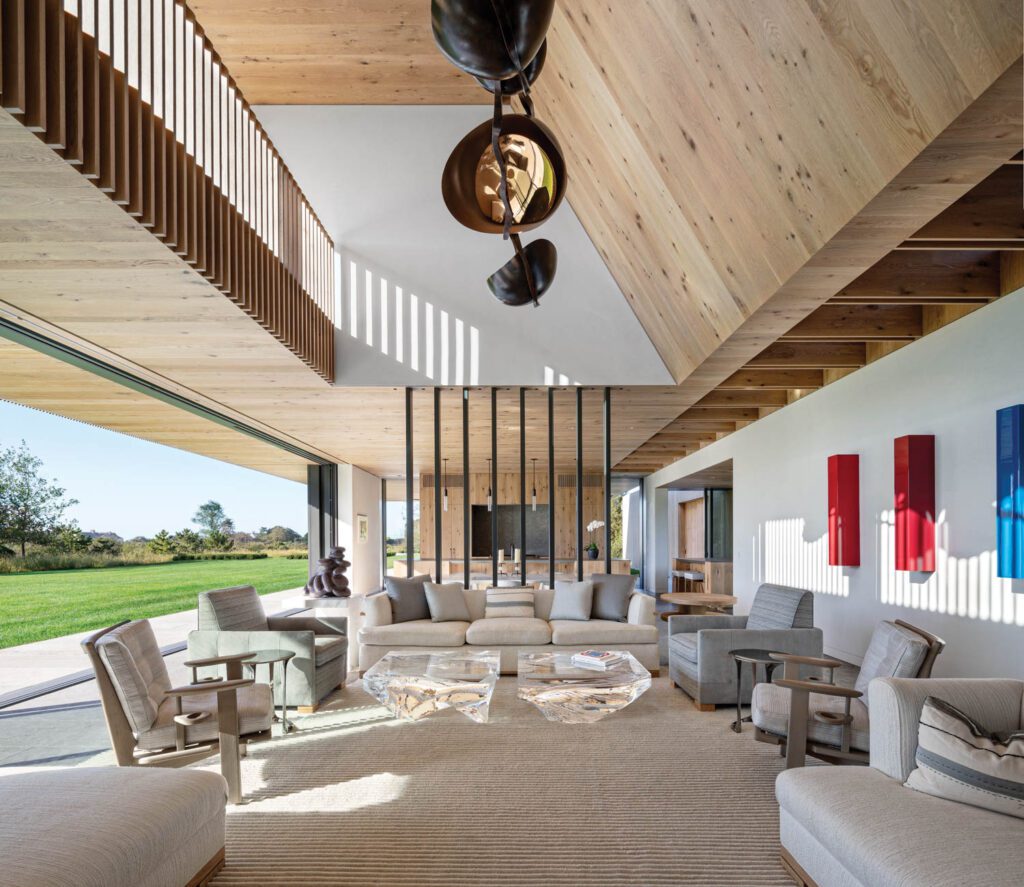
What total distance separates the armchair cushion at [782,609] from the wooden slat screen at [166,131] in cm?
402

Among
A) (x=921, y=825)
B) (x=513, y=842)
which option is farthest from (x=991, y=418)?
(x=513, y=842)

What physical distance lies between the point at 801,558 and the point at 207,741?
665 centimetres

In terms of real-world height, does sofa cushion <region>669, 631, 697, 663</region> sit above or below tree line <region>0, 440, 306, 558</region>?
below

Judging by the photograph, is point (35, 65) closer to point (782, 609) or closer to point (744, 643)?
point (744, 643)

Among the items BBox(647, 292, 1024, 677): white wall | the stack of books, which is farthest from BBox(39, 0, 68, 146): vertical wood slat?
BBox(647, 292, 1024, 677): white wall

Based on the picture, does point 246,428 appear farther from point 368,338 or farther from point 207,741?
point 207,741

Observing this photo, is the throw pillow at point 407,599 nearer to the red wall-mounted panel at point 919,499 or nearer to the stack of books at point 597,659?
the stack of books at point 597,659

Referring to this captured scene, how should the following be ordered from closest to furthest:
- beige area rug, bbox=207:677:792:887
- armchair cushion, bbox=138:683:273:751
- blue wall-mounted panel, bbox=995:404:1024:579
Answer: beige area rug, bbox=207:677:792:887 < armchair cushion, bbox=138:683:273:751 < blue wall-mounted panel, bbox=995:404:1024:579

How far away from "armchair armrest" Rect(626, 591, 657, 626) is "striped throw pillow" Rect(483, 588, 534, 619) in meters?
0.94

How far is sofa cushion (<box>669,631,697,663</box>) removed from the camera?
557 cm

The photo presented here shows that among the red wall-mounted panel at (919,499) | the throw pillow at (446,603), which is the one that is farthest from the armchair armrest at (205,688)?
the red wall-mounted panel at (919,499)

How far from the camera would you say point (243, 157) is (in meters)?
4.64

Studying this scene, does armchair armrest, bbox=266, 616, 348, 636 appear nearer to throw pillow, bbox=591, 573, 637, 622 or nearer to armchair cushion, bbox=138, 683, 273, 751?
armchair cushion, bbox=138, 683, 273, 751

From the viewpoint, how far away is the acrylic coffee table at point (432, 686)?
179 inches
